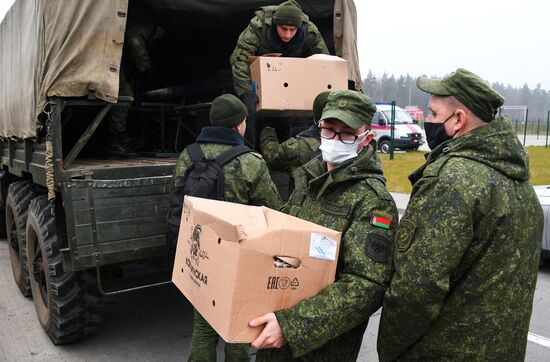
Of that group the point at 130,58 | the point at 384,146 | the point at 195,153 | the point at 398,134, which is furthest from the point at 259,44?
the point at 398,134

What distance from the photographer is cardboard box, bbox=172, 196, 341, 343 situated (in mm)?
1459

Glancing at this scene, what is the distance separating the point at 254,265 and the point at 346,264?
33 centimetres

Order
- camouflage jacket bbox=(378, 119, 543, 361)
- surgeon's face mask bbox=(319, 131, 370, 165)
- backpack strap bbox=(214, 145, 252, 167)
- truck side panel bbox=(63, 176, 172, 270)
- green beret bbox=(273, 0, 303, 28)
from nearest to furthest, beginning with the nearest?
1. camouflage jacket bbox=(378, 119, 543, 361)
2. surgeon's face mask bbox=(319, 131, 370, 165)
3. backpack strap bbox=(214, 145, 252, 167)
4. truck side panel bbox=(63, 176, 172, 270)
5. green beret bbox=(273, 0, 303, 28)

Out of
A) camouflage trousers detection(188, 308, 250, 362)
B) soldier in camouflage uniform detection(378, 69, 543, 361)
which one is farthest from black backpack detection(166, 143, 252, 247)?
soldier in camouflage uniform detection(378, 69, 543, 361)

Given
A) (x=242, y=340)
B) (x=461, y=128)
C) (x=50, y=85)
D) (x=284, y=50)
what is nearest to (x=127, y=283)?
(x=50, y=85)

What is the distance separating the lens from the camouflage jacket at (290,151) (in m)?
3.46

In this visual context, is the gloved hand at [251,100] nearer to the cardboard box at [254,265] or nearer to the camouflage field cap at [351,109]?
the camouflage field cap at [351,109]

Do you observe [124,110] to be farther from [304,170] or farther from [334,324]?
[334,324]

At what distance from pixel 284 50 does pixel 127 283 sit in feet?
7.55

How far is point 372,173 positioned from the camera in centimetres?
177

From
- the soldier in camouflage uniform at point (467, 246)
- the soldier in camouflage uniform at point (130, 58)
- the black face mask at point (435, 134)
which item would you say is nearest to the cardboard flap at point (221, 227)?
the soldier in camouflage uniform at point (467, 246)

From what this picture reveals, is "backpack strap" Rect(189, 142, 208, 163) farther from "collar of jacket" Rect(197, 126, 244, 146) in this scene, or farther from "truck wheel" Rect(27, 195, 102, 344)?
"truck wheel" Rect(27, 195, 102, 344)

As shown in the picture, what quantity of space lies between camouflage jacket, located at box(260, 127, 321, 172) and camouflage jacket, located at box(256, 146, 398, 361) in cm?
156

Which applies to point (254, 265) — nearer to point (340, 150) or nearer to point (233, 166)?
point (340, 150)
